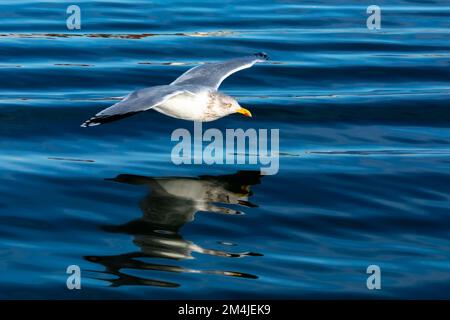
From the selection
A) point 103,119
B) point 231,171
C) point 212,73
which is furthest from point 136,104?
point 212,73

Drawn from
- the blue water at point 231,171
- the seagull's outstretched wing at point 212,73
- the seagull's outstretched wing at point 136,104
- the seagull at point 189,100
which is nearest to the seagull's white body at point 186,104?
the seagull at point 189,100

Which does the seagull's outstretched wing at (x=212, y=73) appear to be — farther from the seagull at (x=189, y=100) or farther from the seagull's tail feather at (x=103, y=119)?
the seagull's tail feather at (x=103, y=119)

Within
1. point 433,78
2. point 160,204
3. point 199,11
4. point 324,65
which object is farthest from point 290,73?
point 160,204

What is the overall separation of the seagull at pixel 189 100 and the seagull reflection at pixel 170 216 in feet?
2.83

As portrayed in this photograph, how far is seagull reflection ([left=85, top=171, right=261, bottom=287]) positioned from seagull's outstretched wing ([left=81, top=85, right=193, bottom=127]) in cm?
121

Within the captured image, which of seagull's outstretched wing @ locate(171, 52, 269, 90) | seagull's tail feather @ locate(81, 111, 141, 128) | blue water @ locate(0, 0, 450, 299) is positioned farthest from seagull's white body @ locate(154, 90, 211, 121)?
seagull's tail feather @ locate(81, 111, 141, 128)

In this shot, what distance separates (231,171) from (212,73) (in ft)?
5.70

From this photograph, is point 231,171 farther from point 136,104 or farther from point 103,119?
point 103,119

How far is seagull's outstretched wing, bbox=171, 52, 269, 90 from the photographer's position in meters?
15.2

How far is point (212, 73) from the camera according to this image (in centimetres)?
1562

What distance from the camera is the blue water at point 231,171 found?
11.5m

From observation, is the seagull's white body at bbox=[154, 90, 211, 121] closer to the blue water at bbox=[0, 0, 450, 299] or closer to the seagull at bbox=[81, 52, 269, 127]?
the seagull at bbox=[81, 52, 269, 127]

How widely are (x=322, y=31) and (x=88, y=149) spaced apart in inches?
397

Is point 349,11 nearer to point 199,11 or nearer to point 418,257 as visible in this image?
point 199,11
